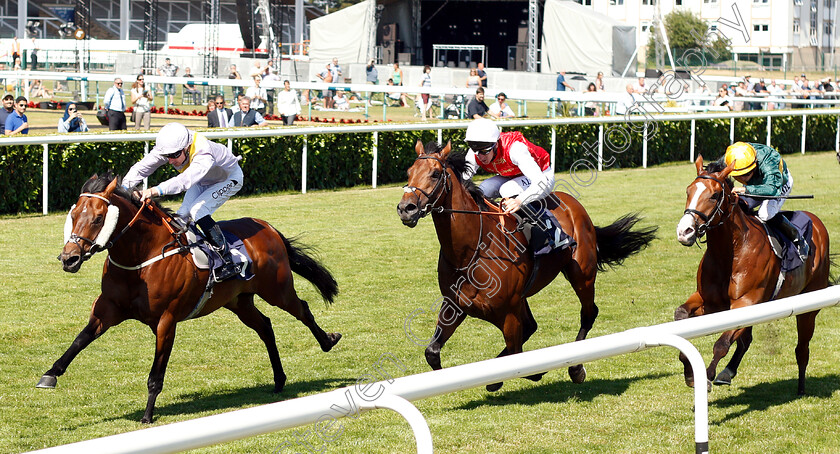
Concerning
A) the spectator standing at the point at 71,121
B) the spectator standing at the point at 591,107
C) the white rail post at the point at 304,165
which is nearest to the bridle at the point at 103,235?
the white rail post at the point at 304,165

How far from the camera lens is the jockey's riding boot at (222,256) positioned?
504 centimetres

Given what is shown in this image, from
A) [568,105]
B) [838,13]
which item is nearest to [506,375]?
[568,105]

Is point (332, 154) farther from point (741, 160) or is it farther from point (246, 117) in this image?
point (741, 160)

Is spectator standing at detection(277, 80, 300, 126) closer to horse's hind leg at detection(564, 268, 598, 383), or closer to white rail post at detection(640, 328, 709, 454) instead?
horse's hind leg at detection(564, 268, 598, 383)

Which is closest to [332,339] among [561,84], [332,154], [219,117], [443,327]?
[443,327]

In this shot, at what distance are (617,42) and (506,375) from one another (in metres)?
26.6

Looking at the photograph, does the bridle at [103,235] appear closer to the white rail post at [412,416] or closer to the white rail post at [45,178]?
the white rail post at [412,416]

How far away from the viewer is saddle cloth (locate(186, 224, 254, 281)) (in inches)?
195

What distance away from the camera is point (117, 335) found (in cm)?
643

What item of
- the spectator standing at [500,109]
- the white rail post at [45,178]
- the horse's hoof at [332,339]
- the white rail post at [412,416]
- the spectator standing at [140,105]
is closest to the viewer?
the white rail post at [412,416]

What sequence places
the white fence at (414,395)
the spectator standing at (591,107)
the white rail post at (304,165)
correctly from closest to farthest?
the white fence at (414,395) → the white rail post at (304,165) → the spectator standing at (591,107)

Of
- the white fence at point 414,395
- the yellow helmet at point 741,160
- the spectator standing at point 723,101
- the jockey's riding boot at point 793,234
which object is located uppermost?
the spectator standing at point 723,101

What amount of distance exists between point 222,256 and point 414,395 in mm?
2900

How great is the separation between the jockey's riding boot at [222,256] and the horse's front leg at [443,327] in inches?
42.0
